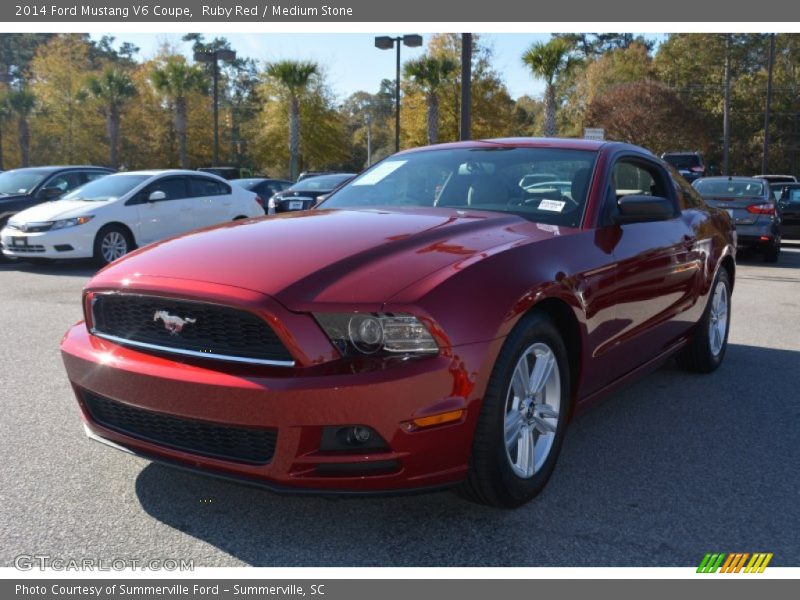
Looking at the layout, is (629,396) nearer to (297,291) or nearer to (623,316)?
(623,316)

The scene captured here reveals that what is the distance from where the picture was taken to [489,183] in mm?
4238

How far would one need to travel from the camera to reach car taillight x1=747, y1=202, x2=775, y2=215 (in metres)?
13.3

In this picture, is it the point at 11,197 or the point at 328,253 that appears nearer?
the point at 328,253

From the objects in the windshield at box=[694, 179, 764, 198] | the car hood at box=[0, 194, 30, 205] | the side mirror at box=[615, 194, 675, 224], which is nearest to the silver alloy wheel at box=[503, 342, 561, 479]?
the side mirror at box=[615, 194, 675, 224]

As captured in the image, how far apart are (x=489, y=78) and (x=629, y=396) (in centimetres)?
4000

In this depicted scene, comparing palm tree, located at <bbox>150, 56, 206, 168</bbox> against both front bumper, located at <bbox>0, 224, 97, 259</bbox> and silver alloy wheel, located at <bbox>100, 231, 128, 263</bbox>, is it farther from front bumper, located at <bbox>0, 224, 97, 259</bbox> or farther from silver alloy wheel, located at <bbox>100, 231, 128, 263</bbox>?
front bumper, located at <bbox>0, 224, 97, 259</bbox>

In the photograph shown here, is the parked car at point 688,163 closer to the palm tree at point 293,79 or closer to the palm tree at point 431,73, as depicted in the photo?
the palm tree at point 431,73

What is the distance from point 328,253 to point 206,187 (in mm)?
10774

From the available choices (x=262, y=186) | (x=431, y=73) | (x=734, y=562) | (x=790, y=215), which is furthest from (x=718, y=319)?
(x=431, y=73)

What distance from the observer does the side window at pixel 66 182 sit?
13688 mm

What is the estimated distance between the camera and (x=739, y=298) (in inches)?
362

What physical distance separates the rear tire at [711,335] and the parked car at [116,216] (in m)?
8.77

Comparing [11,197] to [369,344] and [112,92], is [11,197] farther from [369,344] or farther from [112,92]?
[112,92]

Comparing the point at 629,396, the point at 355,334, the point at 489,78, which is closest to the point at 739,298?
the point at 629,396
